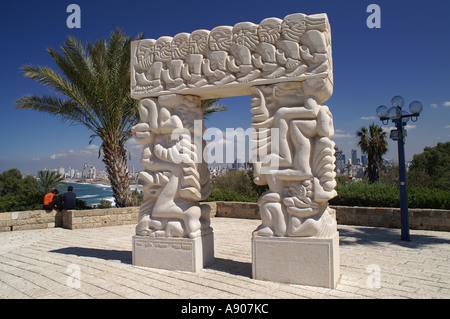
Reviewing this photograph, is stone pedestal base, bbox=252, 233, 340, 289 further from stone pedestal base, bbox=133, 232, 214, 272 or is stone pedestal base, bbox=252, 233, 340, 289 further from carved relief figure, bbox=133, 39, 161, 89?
carved relief figure, bbox=133, 39, 161, 89

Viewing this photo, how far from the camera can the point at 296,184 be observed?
4270mm

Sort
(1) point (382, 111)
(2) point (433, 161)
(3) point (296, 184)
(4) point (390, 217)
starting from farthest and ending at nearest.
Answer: (2) point (433, 161)
(4) point (390, 217)
(1) point (382, 111)
(3) point (296, 184)

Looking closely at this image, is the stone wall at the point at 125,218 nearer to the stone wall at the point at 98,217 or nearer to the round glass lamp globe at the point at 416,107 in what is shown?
the stone wall at the point at 98,217

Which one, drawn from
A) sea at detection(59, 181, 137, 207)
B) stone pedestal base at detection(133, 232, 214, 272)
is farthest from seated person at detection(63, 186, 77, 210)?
sea at detection(59, 181, 137, 207)

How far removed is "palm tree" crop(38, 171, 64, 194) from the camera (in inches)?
885

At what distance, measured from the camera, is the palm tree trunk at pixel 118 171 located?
458 inches

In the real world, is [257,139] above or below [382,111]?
below

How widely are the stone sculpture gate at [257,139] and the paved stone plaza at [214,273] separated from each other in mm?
313

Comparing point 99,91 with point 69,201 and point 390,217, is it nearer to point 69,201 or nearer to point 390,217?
point 69,201

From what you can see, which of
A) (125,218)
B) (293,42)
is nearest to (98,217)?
(125,218)

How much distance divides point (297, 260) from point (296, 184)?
962 mm

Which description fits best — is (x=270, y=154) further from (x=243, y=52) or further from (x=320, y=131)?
(x=243, y=52)

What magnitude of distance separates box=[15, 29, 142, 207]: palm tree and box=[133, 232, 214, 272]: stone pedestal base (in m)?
7.05
